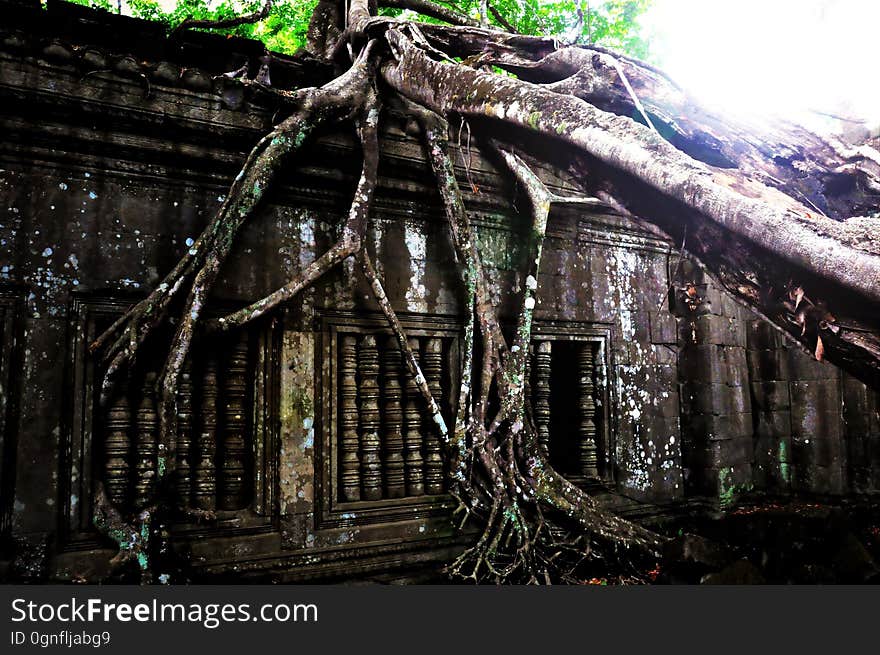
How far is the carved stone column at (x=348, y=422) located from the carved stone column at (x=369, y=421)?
5cm

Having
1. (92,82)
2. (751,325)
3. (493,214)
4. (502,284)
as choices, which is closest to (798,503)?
(751,325)

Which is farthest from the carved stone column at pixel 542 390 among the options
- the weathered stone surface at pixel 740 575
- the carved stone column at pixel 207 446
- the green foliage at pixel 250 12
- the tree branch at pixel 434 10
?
the green foliage at pixel 250 12

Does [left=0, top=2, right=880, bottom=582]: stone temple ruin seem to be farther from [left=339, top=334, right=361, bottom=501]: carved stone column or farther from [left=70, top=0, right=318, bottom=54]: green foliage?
[left=70, top=0, right=318, bottom=54]: green foliage

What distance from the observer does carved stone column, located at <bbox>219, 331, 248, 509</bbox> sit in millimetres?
3650

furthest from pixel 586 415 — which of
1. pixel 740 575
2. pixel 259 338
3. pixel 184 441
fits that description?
pixel 184 441

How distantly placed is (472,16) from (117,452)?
24.2 ft

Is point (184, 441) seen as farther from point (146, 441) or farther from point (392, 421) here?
point (392, 421)

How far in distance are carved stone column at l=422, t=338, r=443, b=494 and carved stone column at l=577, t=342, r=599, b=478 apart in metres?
1.36

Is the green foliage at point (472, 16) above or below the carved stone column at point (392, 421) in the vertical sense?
above

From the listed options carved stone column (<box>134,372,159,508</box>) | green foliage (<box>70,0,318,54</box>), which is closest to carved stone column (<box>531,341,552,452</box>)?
carved stone column (<box>134,372,159,508</box>)

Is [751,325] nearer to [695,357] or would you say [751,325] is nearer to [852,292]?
[695,357]

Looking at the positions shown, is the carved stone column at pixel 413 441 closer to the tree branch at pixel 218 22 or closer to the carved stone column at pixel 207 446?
the carved stone column at pixel 207 446

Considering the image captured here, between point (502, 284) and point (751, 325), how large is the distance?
3477 mm

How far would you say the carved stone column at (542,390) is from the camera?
4.62m
